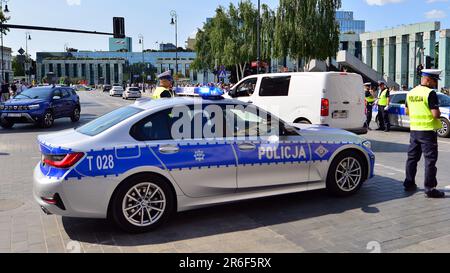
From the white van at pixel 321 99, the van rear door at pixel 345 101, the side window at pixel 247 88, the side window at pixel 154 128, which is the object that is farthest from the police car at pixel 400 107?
the side window at pixel 154 128

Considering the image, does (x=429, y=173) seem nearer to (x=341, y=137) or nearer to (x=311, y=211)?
(x=341, y=137)

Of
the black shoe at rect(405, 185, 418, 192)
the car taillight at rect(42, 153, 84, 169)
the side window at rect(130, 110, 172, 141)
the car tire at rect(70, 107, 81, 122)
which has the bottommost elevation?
the black shoe at rect(405, 185, 418, 192)

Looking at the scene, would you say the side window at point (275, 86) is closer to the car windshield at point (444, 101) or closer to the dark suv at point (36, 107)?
the car windshield at point (444, 101)

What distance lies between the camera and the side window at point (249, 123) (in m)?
5.83

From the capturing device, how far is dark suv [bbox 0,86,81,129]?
672 inches

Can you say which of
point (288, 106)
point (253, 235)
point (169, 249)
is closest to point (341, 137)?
point (253, 235)

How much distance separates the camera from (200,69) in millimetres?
60594

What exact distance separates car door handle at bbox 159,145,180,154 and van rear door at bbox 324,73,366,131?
6596 millimetres

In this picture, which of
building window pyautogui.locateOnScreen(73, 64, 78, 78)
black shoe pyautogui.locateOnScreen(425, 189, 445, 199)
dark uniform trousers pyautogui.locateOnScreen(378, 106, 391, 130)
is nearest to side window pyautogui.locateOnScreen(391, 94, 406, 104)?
dark uniform trousers pyautogui.locateOnScreen(378, 106, 391, 130)

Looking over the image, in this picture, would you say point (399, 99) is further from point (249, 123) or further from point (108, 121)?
point (108, 121)

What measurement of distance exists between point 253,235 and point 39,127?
1494cm

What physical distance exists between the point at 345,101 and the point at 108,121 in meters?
7.26

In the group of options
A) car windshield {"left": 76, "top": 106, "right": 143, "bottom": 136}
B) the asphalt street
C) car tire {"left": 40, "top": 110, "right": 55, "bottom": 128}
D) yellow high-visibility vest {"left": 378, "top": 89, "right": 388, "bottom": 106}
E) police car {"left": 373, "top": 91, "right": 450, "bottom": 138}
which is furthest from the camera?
car tire {"left": 40, "top": 110, "right": 55, "bottom": 128}

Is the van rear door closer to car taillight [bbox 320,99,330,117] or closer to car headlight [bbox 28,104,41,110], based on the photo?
car taillight [bbox 320,99,330,117]
